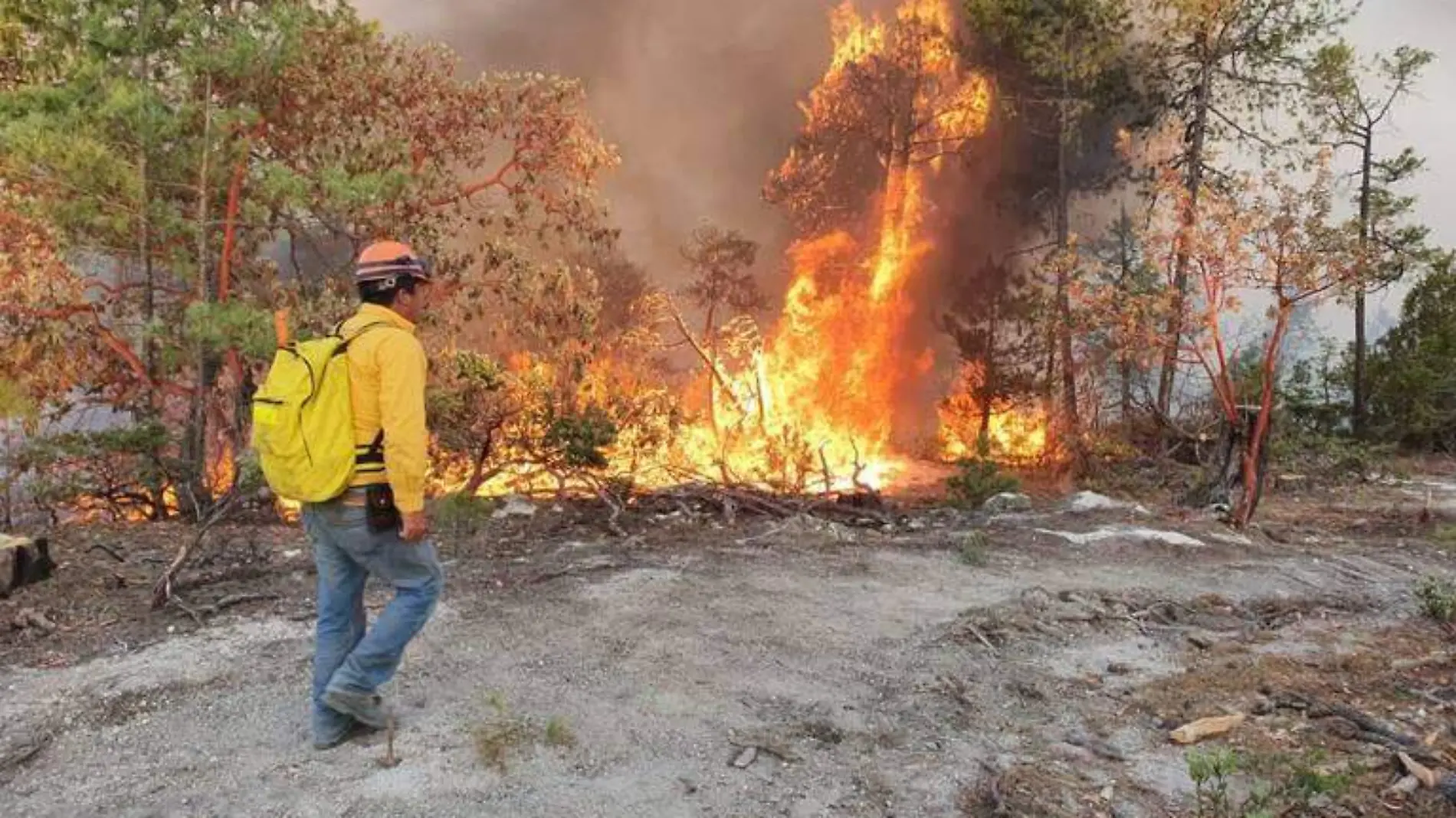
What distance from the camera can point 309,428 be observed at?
3695 millimetres

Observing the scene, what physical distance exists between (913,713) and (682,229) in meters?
21.7

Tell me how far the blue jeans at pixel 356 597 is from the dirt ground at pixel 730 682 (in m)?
0.33

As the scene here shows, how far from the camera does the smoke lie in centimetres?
2605

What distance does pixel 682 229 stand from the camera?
25.4 metres

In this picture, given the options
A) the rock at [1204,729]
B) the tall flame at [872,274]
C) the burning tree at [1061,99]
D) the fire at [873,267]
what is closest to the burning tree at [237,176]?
the fire at [873,267]

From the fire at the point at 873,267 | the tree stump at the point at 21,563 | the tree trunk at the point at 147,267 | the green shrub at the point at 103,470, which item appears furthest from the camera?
the fire at the point at 873,267

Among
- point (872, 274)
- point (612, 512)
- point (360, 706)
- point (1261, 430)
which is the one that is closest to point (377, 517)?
point (360, 706)

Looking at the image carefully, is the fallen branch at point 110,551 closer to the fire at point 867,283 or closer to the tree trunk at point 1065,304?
the fire at point 867,283

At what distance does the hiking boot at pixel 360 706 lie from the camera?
12.8 ft

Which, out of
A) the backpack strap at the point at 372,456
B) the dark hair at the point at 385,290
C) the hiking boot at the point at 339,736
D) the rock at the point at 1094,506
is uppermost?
the dark hair at the point at 385,290

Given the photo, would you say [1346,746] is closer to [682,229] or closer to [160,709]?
[160,709]

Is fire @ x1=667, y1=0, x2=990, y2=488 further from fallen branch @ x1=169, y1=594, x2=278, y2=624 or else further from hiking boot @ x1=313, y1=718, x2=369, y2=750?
hiking boot @ x1=313, y1=718, x2=369, y2=750

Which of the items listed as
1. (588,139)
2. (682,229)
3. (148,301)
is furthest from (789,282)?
(148,301)

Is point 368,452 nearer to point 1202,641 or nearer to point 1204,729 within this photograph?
point 1204,729
